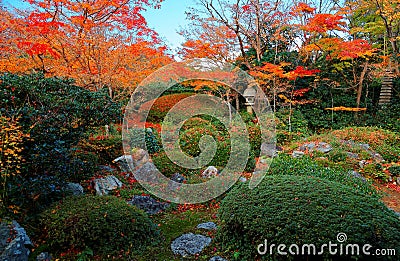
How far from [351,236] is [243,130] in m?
6.68

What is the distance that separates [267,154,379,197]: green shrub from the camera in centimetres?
519

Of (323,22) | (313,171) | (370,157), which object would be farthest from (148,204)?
(323,22)

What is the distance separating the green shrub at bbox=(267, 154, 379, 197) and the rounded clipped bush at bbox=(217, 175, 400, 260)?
201 cm

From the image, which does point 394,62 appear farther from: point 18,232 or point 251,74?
point 18,232

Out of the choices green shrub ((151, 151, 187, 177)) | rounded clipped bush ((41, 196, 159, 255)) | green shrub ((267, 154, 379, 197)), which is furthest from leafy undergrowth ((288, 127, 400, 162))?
rounded clipped bush ((41, 196, 159, 255))

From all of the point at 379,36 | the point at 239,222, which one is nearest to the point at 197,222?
the point at 239,222

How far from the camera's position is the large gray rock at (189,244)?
140 inches

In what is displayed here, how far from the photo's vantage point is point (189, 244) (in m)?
3.70

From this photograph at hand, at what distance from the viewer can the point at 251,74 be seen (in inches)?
422

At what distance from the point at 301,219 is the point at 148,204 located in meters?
2.87

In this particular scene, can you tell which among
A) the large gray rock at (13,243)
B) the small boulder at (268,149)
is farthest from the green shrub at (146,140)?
the large gray rock at (13,243)

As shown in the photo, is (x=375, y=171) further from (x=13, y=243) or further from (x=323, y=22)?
(x=13, y=243)

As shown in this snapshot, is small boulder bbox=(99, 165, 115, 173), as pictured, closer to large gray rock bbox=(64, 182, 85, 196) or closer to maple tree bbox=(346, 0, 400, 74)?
large gray rock bbox=(64, 182, 85, 196)

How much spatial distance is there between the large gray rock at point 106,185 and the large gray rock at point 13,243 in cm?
174
